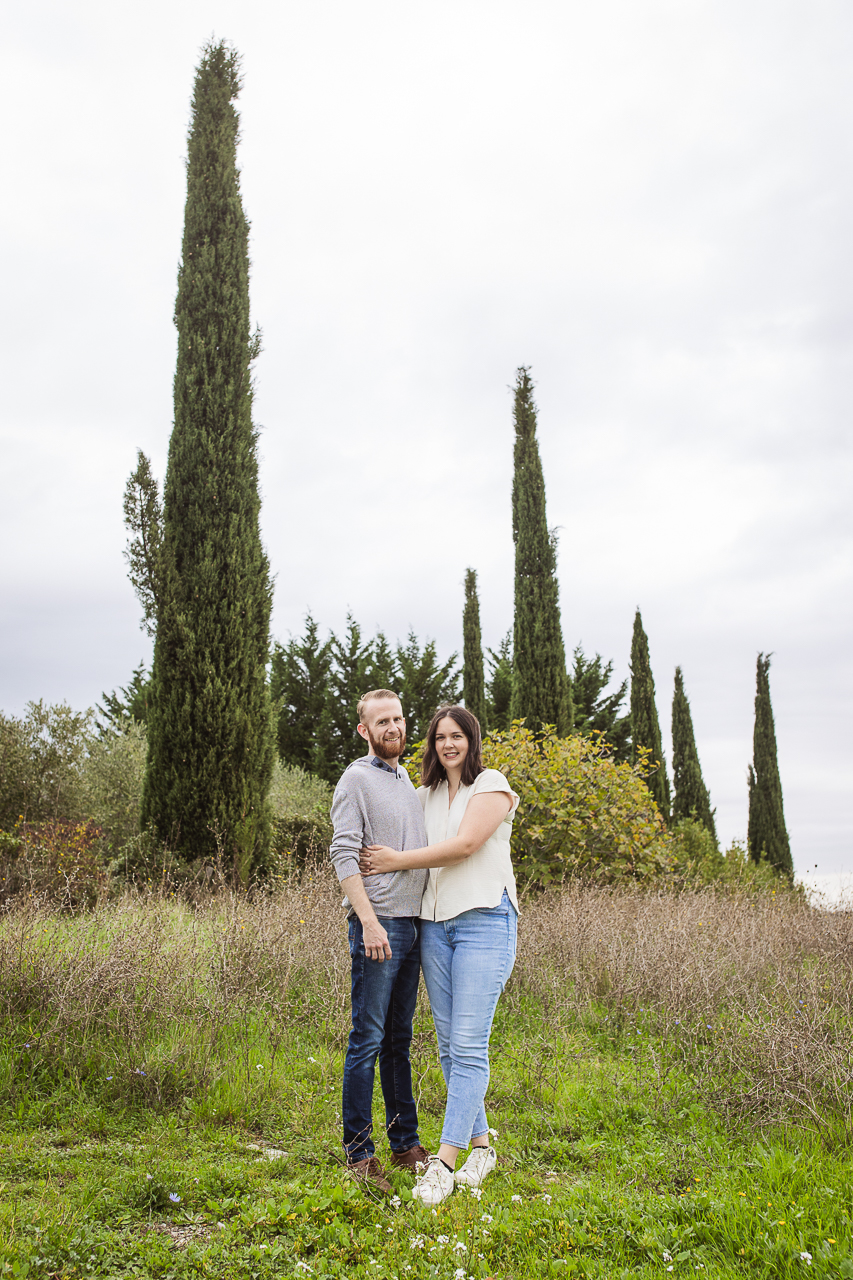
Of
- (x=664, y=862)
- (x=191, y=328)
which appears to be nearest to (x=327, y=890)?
(x=664, y=862)

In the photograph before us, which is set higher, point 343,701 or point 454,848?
point 343,701

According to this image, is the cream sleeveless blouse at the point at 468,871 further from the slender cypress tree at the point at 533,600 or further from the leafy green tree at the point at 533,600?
the slender cypress tree at the point at 533,600

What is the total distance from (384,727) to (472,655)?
17.2 m

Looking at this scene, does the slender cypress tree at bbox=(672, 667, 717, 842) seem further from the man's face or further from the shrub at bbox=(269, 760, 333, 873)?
the man's face

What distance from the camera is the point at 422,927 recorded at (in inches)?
121

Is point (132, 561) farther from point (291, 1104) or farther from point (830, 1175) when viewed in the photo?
point (830, 1175)

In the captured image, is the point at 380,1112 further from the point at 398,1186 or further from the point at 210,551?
the point at 210,551

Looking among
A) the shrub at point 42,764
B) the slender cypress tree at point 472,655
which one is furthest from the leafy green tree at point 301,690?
the shrub at point 42,764

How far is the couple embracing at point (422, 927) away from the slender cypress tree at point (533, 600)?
36.3 ft

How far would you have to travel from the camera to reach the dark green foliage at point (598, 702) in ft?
76.3

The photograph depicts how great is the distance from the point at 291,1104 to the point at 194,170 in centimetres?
1226

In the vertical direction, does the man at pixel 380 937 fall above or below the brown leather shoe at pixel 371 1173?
above

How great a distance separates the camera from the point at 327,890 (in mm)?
6609

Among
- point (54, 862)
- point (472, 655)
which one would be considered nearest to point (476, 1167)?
point (54, 862)
